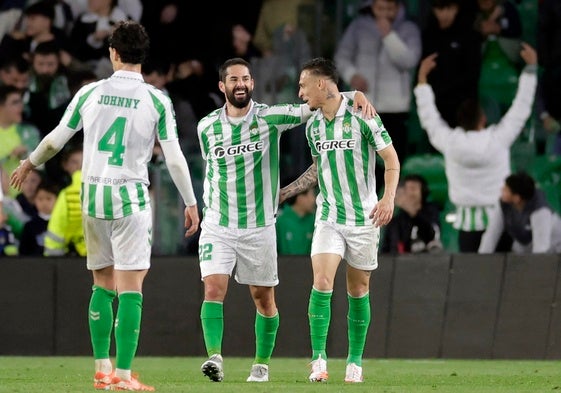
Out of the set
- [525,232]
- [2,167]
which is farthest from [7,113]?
[525,232]

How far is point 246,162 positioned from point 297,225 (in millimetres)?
4301

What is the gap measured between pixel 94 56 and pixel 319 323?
5.48m

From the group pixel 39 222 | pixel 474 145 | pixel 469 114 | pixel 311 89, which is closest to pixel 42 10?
pixel 39 222

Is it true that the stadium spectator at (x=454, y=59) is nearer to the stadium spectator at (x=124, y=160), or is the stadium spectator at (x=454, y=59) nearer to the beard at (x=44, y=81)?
the beard at (x=44, y=81)

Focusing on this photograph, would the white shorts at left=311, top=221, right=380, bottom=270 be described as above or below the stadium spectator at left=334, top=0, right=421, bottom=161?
below

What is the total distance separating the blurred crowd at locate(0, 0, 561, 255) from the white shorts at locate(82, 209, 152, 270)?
18.0 feet

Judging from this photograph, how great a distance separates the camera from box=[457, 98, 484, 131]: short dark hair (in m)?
14.4

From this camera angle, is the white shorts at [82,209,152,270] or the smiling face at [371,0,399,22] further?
the smiling face at [371,0,399,22]

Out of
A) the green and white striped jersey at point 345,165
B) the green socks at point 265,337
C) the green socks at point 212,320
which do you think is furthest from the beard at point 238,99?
the green socks at point 265,337

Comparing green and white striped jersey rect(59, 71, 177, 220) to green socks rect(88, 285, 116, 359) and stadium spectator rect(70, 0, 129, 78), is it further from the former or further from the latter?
stadium spectator rect(70, 0, 129, 78)

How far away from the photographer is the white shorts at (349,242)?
32.2ft

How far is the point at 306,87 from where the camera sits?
32.5 ft

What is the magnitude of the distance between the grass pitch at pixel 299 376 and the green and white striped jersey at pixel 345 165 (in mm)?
1090

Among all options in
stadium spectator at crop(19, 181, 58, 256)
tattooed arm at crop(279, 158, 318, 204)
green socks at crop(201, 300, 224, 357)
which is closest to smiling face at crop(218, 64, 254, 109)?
tattooed arm at crop(279, 158, 318, 204)
